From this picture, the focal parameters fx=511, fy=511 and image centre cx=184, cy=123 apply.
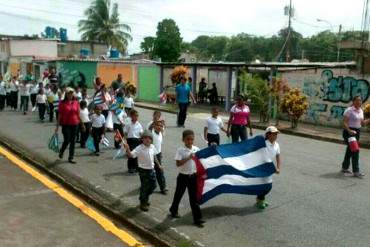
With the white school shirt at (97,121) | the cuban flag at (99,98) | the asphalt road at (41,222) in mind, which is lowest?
the asphalt road at (41,222)

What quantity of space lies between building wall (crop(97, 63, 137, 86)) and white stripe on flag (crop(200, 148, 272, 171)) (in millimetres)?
27448

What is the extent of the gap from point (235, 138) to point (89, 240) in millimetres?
6235

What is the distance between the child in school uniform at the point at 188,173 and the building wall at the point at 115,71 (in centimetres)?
2805

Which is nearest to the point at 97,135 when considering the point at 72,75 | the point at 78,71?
the point at 78,71

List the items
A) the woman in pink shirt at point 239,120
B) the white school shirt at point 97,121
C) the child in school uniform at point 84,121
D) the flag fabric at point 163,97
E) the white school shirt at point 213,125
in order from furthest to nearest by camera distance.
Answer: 1. the flag fabric at point 163,97
2. the child in school uniform at point 84,121
3. the white school shirt at point 97,121
4. the woman in pink shirt at point 239,120
5. the white school shirt at point 213,125

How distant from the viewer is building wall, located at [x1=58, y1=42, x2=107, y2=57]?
61.6 meters

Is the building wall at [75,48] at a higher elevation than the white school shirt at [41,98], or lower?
higher

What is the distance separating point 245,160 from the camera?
8438 millimetres

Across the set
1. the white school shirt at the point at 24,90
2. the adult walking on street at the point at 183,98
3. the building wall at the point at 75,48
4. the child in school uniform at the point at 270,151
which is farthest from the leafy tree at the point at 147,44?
the child in school uniform at the point at 270,151

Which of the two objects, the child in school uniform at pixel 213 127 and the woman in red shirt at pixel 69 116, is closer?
the child in school uniform at pixel 213 127

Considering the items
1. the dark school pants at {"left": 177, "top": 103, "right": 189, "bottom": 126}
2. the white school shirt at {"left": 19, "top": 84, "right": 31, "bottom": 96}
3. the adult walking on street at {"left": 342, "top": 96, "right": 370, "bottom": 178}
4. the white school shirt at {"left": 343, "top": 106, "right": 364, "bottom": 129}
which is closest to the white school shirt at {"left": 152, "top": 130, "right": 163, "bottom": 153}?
the adult walking on street at {"left": 342, "top": 96, "right": 370, "bottom": 178}

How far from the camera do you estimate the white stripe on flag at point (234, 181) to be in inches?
319

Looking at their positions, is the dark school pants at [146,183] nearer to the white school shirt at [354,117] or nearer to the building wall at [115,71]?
the white school shirt at [354,117]

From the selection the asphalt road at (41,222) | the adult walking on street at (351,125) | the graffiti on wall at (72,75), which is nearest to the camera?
the asphalt road at (41,222)
